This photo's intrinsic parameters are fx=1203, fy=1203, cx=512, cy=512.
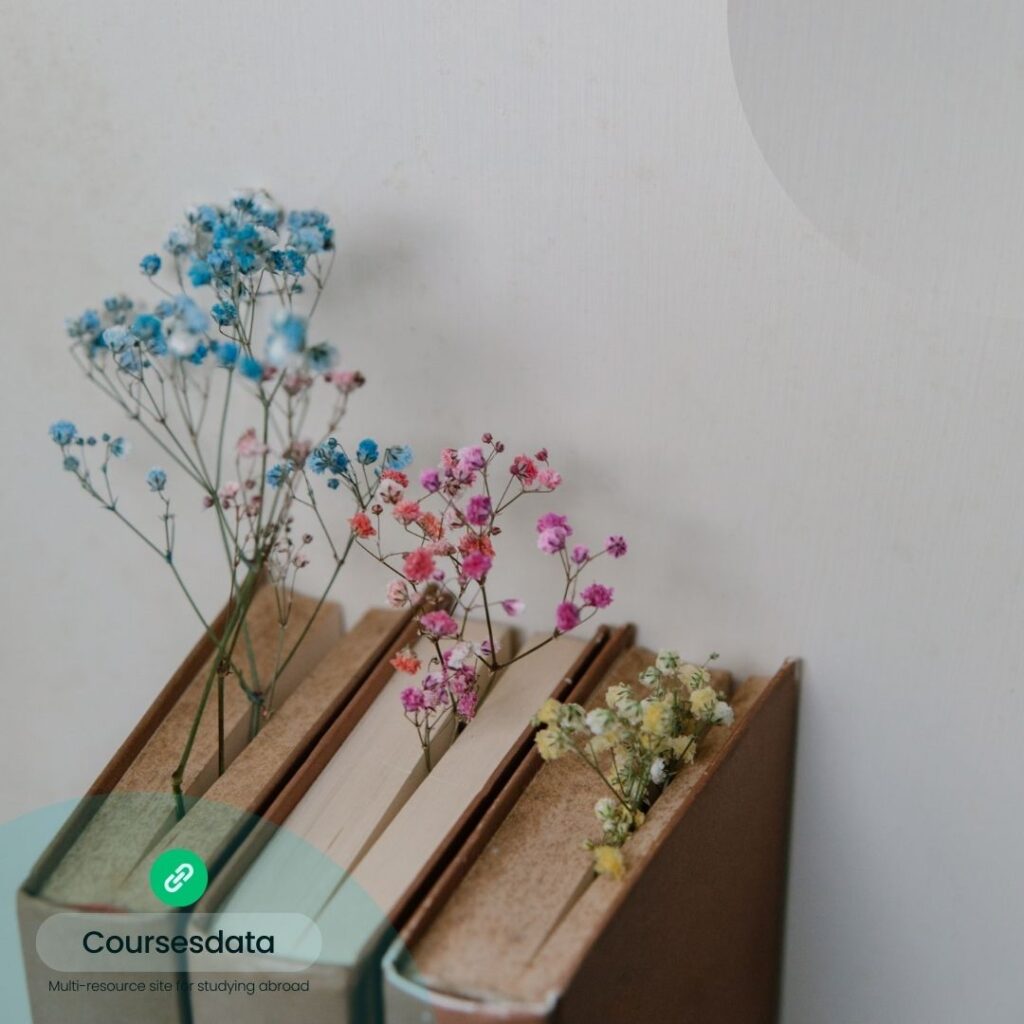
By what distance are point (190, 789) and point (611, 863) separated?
15.8 inches

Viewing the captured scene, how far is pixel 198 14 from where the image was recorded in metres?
1.06

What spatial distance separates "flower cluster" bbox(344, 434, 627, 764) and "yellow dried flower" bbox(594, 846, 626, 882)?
180 millimetres

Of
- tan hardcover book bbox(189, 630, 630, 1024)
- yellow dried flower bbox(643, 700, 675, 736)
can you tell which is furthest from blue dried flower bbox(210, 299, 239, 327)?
yellow dried flower bbox(643, 700, 675, 736)

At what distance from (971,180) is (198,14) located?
0.67 m

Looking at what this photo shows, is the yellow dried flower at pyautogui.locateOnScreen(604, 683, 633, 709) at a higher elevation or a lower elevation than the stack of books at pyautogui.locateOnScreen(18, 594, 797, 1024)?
higher

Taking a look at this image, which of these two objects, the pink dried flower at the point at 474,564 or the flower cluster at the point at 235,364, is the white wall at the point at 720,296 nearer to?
the flower cluster at the point at 235,364

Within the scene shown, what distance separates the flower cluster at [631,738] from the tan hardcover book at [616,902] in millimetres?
14

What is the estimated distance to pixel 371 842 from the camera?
971 mm

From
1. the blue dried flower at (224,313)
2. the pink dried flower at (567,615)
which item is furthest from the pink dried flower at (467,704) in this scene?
the blue dried flower at (224,313)

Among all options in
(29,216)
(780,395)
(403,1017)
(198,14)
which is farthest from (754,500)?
(29,216)

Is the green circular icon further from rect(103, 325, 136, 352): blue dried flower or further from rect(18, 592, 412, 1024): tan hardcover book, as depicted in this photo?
rect(103, 325, 136, 352): blue dried flower

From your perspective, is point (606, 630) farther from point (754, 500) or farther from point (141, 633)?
point (141, 633)

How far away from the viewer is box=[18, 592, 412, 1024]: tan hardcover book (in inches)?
37.4

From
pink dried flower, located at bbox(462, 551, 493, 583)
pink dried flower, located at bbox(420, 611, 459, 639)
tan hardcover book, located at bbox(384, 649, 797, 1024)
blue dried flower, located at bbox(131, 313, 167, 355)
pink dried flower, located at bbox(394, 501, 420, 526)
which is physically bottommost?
tan hardcover book, located at bbox(384, 649, 797, 1024)
